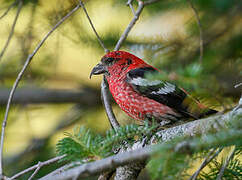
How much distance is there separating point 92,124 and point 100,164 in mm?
2808

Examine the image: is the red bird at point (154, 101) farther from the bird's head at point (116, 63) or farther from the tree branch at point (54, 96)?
the tree branch at point (54, 96)

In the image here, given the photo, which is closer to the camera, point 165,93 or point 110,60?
point 165,93

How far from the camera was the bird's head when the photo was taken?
342 cm

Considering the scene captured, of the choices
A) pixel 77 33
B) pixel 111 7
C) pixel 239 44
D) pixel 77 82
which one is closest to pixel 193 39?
pixel 239 44

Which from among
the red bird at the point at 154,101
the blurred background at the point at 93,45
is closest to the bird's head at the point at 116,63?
the red bird at the point at 154,101

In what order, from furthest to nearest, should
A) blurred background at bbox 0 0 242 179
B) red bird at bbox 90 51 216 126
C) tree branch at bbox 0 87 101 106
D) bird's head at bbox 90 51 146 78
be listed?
tree branch at bbox 0 87 101 106 < blurred background at bbox 0 0 242 179 < bird's head at bbox 90 51 146 78 < red bird at bbox 90 51 216 126

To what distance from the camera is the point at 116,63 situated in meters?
3.47

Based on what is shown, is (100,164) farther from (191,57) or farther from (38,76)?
(38,76)

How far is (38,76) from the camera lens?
15.0 feet

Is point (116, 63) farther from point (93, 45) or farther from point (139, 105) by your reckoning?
point (93, 45)

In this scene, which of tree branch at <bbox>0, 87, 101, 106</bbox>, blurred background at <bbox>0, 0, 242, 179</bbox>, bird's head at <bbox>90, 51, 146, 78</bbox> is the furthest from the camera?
tree branch at <bbox>0, 87, 101, 106</bbox>

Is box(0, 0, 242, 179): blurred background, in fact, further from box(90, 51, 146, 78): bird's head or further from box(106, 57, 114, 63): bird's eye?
box(106, 57, 114, 63): bird's eye

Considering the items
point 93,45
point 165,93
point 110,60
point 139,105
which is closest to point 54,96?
point 93,45

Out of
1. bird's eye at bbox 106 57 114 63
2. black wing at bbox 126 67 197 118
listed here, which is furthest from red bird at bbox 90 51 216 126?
bird's eye at bbox 106 57 114 63
